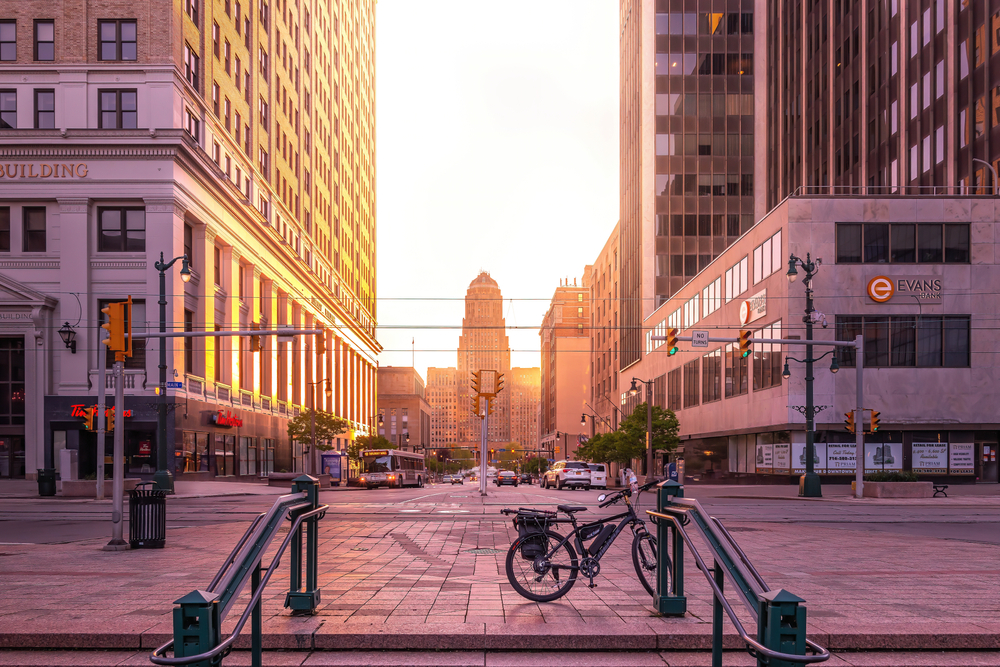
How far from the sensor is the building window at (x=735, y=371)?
5241 centimetres

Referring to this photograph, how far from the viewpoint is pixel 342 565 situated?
1214 cm

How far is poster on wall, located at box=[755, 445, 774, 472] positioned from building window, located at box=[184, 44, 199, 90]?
129 feet

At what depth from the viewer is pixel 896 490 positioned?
34.3m

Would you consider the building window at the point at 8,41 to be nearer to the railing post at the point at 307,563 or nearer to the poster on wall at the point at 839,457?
the railing post at the point at 307,563

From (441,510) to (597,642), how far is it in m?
19.0

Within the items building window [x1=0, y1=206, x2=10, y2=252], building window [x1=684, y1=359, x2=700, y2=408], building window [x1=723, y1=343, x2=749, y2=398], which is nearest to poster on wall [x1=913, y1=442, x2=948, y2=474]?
building window [x1=723, y1=343, x2=749, y2=398]

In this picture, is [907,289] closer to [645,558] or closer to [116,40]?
[645,558]

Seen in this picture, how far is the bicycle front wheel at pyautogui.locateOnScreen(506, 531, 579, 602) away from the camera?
9.16 meters

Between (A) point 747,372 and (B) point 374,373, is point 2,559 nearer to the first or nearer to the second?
(A) point 747,372

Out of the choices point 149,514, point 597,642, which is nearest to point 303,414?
point 149,514


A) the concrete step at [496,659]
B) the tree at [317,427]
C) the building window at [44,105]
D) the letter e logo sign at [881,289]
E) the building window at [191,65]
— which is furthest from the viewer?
the tree at [317,427]

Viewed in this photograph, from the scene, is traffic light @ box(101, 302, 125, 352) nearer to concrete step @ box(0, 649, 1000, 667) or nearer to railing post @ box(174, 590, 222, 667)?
concrete step @ box(0, 649, 1000, 667)

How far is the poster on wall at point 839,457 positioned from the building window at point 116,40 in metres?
42.6

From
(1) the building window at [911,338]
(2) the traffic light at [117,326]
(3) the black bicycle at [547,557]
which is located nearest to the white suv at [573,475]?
(1) the building window at [911,338]
